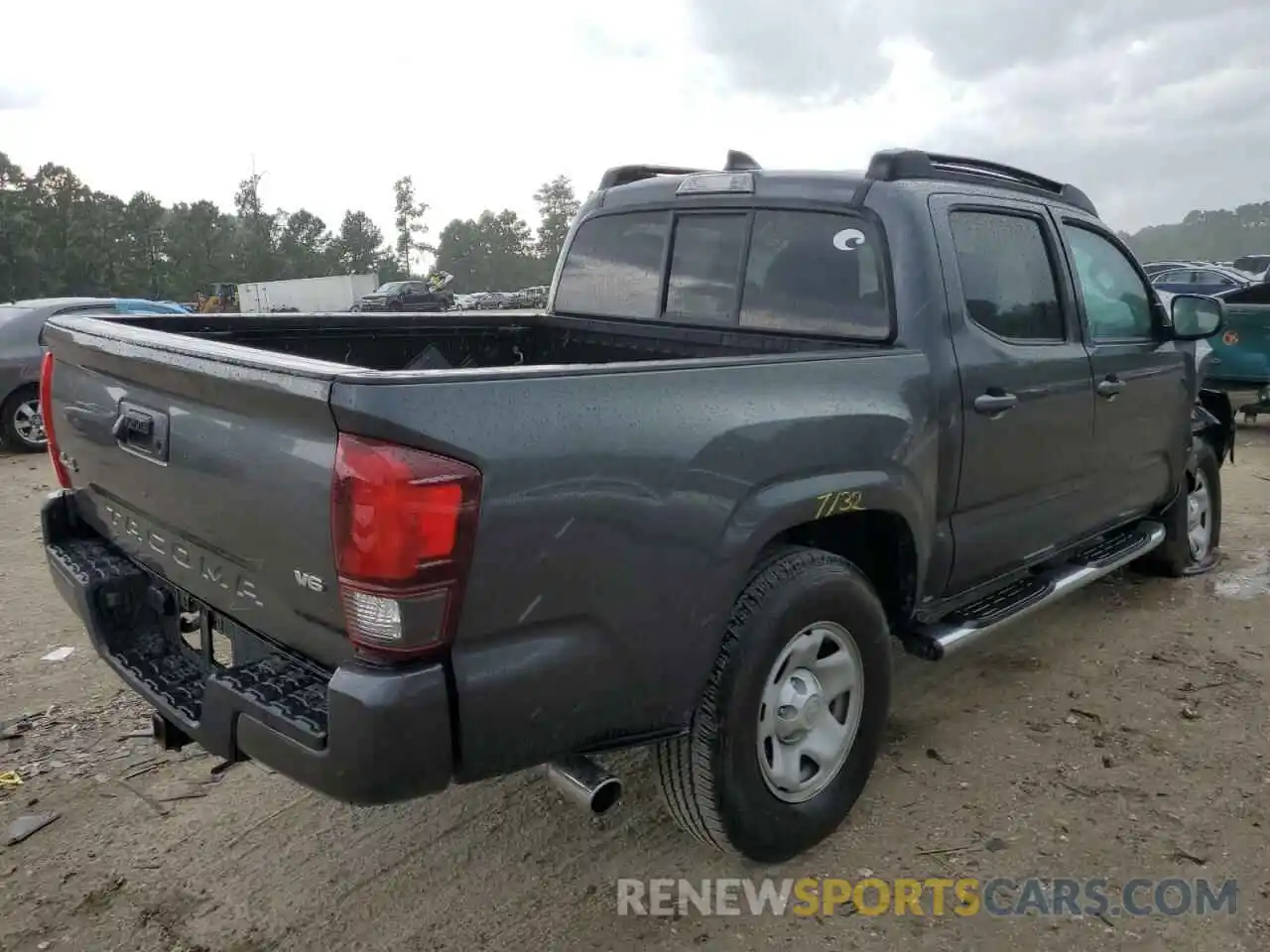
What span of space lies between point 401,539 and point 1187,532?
4863 mm

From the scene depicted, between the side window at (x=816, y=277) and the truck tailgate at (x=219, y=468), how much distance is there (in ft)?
6.21

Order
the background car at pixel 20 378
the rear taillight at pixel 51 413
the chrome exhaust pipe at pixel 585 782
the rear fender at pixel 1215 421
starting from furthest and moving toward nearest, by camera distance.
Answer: the background car at pixel 20 378, the rear fender at pixel 1215 421, the rear taillight at pixel 51 413, the chrome exhaust pipe at pixel 585 782

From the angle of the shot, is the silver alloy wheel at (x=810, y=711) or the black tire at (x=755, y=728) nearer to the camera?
the black tire at (x=755, y=728)

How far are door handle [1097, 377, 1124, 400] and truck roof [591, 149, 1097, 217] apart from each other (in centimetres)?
81

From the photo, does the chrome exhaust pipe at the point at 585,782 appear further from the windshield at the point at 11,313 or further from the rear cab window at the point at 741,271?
the windshield at the point at 11,313

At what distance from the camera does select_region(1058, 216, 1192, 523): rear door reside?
4141 millimetres

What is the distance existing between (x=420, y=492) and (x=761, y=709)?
123cm

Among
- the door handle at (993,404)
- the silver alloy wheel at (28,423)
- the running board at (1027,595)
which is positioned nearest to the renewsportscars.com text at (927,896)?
the running board at (1027,595)

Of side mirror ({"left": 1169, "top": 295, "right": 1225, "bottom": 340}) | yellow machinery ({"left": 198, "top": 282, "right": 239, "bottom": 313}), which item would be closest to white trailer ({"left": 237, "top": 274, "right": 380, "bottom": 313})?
yellow machinery ({"left": 198, "top": 282, "right": 239, "bottom": 313})

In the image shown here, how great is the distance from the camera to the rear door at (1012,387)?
341cm

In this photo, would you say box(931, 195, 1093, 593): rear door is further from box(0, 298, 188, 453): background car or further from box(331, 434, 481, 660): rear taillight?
box(0, 298, 188, 453): background car

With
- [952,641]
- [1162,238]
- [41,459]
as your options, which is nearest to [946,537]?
[952,641]

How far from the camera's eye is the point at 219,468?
91.2 inches

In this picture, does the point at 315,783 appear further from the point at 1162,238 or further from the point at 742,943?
the point at 1162,238
